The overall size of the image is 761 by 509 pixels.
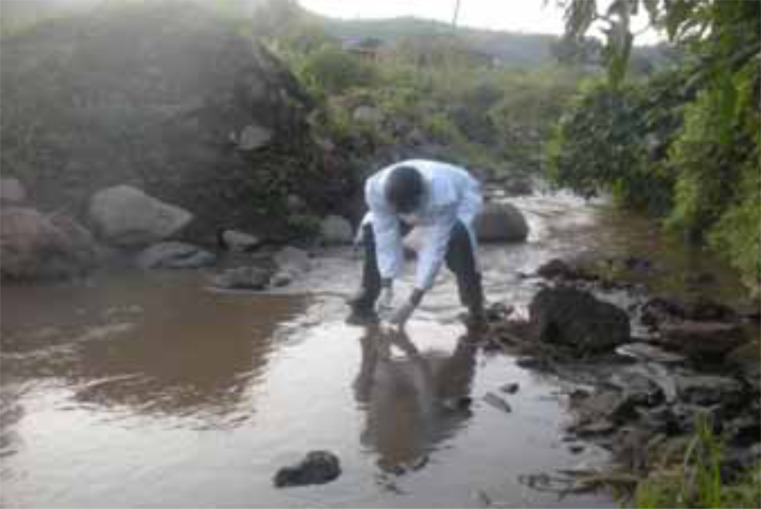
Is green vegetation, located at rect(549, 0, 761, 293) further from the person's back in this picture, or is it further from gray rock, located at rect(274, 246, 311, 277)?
gray rock, located at rect(274, 246, 311, 277)

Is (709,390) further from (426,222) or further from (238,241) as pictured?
(238,241)

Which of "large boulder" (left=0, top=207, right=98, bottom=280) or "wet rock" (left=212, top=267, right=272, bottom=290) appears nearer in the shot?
"wet rock" (left=212, top=267, right=272, bottom=290)

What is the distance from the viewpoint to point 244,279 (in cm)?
1130

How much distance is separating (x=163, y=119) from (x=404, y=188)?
7.05m

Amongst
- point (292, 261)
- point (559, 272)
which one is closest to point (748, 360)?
point (559, 272)

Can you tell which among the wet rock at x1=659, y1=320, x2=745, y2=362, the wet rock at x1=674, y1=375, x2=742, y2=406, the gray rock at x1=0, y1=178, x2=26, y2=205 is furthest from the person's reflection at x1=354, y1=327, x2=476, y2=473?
the gray rock at x1=0, y1=178, x2=26, y2=205

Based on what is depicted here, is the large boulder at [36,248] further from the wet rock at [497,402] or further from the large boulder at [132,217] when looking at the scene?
the wet rock at [497,402]

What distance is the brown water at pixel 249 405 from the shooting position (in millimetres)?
6047

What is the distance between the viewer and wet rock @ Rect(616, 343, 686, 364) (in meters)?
8.52

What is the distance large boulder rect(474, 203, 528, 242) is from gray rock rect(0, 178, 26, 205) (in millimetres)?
5049

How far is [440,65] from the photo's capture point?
115ft

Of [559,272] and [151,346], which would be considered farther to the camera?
[559,272]

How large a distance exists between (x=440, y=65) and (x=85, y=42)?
796 inches

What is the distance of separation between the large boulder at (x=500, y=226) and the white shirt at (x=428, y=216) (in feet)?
17.0
